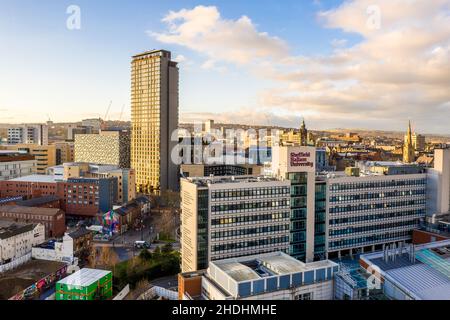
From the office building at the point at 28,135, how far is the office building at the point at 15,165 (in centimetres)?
3194

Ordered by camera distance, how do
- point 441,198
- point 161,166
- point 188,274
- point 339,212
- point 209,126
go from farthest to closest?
1. point 209,126
2. point 161,166
3. point 441,198
4. point 339,212
5. point 188,274

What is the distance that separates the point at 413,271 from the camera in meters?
18.0

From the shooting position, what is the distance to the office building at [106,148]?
228 feet

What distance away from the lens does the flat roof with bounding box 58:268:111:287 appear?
71.9ft

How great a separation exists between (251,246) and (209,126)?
10695cm

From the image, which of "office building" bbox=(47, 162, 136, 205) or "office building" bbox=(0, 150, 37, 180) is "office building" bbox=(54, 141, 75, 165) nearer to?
"office building" bbox=(0, 150, 37, 180)

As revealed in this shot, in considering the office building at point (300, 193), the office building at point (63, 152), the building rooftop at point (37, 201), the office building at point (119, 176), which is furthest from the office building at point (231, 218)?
the office building at point (63, 152)

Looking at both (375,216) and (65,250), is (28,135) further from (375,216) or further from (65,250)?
(375,216)

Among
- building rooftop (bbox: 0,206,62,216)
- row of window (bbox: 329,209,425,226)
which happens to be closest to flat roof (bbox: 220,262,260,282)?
row of window (bbox: 329,209,425,226)

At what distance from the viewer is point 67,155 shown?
8269 cm

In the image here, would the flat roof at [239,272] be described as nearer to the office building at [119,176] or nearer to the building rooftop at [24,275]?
the building rooftop at [24,275]
